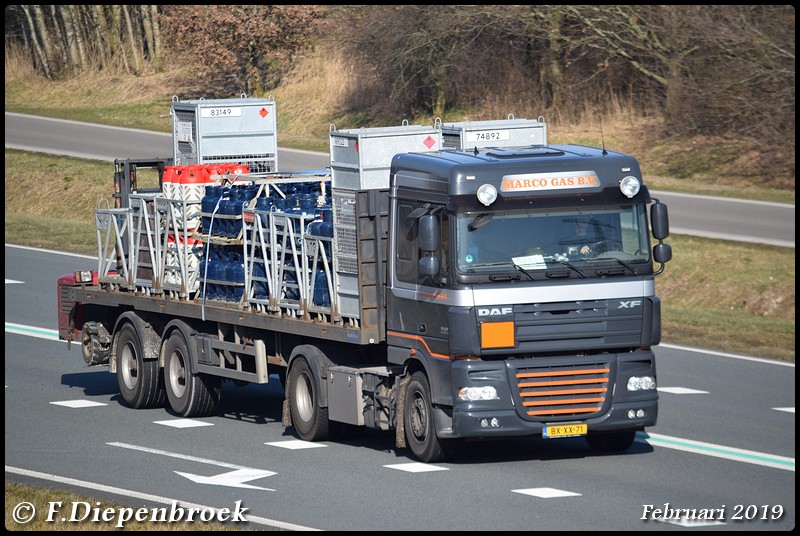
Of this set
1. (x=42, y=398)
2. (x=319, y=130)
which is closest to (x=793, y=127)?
(x=319, y=130)

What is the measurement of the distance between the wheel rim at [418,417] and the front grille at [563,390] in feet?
3.46

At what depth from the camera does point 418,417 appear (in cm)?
1355

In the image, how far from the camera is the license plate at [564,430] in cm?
1295

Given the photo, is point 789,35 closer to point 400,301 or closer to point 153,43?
point 400,301

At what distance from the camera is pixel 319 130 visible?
152ft

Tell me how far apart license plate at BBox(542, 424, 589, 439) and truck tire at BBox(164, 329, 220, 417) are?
5.37 metres

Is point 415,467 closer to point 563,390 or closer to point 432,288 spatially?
point 563,390

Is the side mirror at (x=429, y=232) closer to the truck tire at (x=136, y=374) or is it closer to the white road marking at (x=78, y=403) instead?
the truck tire at (x=136, y=374)

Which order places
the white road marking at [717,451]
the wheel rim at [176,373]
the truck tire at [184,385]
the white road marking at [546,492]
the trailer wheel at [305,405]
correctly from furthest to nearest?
the wheel rim at [176,373] < the truck tire at [184,385] < the trailer wheel at [305,405] < the white road marking at [717,451] < the white road marking at [546,492]

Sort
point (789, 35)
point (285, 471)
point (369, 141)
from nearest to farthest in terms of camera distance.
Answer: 1. point (285, 471)
2. point (369, 141)
3. point (789, 35)

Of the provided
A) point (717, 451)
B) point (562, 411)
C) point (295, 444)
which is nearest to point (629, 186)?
point (562, 411)

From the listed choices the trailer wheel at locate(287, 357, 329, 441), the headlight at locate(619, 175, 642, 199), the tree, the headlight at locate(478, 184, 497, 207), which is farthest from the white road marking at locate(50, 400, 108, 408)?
the tree

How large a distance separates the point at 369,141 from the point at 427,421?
3069 mm

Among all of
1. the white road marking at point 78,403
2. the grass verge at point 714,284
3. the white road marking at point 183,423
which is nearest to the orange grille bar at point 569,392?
the white road marking at point 183,423
